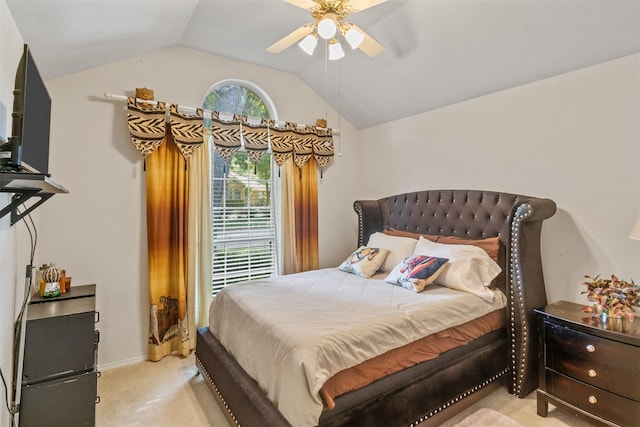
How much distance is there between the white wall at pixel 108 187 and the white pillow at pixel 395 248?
2.31m

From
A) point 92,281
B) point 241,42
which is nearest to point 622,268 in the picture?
point 241,42

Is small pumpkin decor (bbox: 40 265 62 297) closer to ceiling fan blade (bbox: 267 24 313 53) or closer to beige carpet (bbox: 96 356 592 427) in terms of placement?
beige carpet (bbox: 96 356 592 427)

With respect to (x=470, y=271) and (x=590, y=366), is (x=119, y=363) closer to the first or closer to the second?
(x=470, y=271)

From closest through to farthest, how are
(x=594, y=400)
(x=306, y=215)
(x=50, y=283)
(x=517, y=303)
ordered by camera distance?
(x=594, y=400) < (x=50, y=283) < (x=517, y=303) < (x=306, y=215)

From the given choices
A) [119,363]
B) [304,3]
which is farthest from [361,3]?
[119,363]

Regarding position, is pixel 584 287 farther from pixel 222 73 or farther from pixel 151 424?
pixel 222 73

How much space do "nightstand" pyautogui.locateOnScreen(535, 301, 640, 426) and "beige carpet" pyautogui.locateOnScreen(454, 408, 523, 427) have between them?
318 millimetres

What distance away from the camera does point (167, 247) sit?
294 centimetres

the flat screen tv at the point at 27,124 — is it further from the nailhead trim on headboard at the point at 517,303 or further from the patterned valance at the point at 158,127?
the nailhead trim on headboard at the point at 517,303

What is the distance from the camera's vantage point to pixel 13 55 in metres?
1.54

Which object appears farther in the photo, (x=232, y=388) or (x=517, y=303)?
(x=517, y=303)

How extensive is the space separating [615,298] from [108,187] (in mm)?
3860

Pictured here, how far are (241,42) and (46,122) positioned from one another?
197 centimetres

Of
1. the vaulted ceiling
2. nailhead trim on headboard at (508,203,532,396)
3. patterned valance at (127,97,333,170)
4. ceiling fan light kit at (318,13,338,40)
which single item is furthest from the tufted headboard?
ceiling fan light kit at (318,13,338,40)
